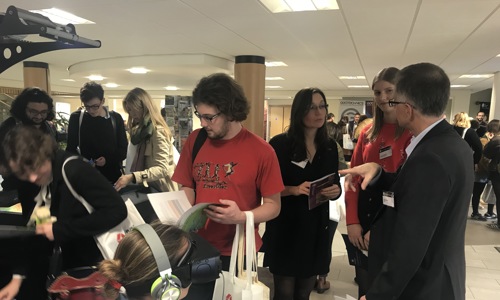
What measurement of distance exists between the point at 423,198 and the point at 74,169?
120 centimetres

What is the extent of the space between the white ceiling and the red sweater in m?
1.96

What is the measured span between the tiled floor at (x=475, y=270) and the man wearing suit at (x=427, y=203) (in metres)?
1.85

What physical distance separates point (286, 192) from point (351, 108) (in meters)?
12.6

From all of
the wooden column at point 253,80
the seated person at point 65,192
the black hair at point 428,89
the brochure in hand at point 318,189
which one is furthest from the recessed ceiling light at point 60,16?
the black hair at point 428,89

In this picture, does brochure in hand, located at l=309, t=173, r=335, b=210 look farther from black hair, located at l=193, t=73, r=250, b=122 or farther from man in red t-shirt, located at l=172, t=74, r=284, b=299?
black hair, located at l=193, t=73, r=250, b=122

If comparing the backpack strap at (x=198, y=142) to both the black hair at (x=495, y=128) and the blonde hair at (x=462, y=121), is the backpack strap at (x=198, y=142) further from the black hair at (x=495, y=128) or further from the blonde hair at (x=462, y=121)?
the black hair at (x=495, y=128)

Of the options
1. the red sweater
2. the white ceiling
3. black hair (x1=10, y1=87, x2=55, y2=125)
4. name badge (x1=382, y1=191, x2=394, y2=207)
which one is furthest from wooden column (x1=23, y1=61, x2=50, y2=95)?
name badge (x1=382, y1=191, x2=394, y2=207)

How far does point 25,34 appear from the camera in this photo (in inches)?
60.5

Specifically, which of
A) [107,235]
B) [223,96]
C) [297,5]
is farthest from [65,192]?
[297,5]

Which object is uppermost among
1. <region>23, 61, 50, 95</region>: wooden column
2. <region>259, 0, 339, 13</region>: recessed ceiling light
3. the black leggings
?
<region>259, 0, 339, 13</region>: recessed ceiling light

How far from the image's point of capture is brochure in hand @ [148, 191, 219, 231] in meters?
1.22

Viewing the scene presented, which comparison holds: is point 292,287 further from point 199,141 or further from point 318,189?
point 199,141

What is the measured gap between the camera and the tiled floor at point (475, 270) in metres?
3.14

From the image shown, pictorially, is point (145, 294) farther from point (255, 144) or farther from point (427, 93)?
point (427, 93)
